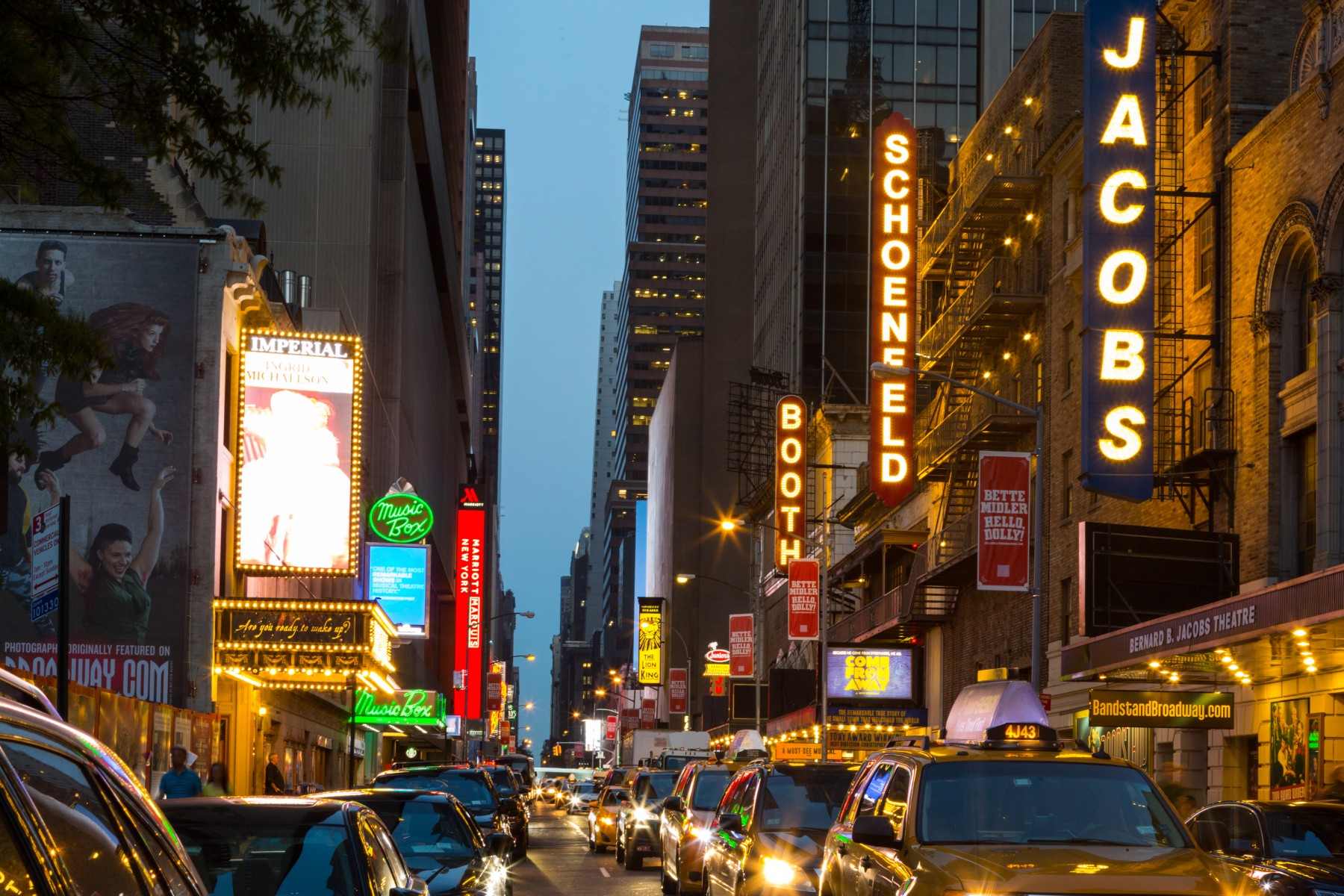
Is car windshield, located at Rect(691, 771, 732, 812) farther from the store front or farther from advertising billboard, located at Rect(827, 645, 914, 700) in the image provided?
advertising billboard, located at Rect(827, 645, 914, 700)

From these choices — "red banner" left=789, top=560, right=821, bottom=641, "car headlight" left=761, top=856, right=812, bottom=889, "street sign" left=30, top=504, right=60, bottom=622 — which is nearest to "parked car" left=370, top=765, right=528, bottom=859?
"street sign" left=30, top=504, right=60, bottom=622

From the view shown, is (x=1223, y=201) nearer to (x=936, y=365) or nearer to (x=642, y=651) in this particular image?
(x=936, y=365)

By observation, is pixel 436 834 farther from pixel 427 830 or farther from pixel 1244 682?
pixel 1244 682

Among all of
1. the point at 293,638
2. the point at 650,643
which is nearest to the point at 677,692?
the point at 650,643

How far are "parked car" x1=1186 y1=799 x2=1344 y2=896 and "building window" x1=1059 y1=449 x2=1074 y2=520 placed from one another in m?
24.2

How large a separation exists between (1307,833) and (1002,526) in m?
17.5

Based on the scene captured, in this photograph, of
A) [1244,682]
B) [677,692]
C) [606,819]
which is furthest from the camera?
[677,692]

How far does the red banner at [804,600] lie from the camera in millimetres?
52812

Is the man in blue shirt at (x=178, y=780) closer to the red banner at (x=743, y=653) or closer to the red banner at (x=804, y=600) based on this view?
the red banner at (x=804, y=600)

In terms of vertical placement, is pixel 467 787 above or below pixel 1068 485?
below

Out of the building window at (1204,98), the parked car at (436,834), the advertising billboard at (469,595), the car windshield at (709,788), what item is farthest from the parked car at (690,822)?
the advertising billboard at (469,595)

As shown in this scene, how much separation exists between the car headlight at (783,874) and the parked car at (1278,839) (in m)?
3.28

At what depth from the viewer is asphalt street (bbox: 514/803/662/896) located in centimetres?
2580

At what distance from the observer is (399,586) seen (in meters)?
58.3
